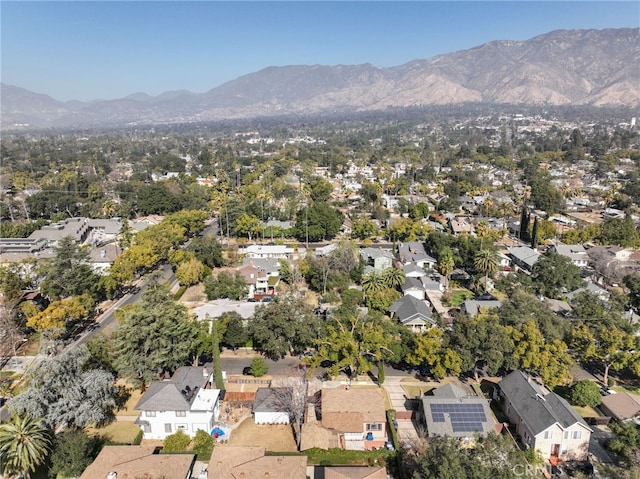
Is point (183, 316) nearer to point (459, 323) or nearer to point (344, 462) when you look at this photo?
point (344, 462)

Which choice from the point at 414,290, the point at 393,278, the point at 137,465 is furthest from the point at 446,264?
the point at 137,465

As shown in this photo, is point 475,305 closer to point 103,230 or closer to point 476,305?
point 476,305

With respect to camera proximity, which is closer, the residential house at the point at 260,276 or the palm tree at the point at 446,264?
the residential house at the point at 260,276

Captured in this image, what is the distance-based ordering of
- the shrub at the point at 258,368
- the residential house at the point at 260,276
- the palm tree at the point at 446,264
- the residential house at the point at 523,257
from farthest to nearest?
1. the residential house at the point at 523,257
2. the palm tree at the point at 446,264
3. the residential house at the point at 260,276
4. the shrub at the point at 258,368

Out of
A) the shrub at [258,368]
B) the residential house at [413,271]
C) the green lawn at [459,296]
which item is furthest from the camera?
the residential house at [413,271]

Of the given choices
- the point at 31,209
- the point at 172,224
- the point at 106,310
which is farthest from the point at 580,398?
the point at 31,209

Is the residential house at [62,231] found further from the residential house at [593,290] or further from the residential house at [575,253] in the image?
the residential house at [575,253]

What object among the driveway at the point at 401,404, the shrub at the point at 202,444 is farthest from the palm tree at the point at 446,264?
the shrub at the point at 202,444
